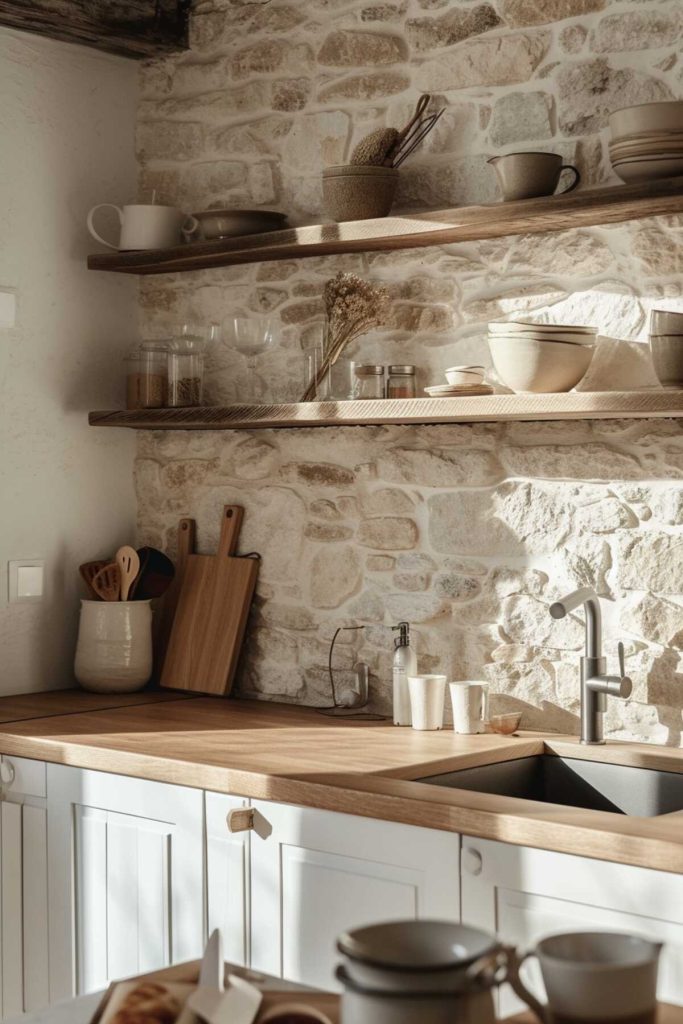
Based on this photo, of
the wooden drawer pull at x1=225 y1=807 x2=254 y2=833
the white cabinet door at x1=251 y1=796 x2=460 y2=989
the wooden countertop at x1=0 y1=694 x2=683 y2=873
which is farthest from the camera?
the wooden drawer pull at x1=225 y1=807 x2=254 y2=833

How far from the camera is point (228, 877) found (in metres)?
2.82

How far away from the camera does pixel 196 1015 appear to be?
1311mm

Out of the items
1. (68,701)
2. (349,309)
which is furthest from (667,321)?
(68,701)

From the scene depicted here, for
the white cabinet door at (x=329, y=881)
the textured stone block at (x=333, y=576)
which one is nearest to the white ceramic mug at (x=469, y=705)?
the textured stone block at (x=333, y=576)

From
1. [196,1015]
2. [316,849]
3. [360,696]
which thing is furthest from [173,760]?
[196,1015]

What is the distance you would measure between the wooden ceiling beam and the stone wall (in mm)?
83

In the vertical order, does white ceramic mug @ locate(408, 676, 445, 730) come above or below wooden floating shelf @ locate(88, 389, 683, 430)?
below

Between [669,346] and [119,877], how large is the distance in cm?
167

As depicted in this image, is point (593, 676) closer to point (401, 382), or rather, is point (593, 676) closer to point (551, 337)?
point (551, 337)

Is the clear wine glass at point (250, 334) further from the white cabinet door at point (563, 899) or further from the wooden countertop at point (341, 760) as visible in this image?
the white cabinet door at point (563, 899)

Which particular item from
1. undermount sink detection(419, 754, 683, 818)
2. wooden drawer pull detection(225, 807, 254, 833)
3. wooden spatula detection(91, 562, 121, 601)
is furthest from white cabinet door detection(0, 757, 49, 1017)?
undermount sink detection(419, 754, 683, 818)

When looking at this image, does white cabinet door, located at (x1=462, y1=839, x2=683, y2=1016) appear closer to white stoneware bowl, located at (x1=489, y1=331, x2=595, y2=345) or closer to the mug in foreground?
white stoneware bowl, located at (x1=489, y1=331, x2=595, y2=345)

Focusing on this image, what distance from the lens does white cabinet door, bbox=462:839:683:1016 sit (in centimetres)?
221

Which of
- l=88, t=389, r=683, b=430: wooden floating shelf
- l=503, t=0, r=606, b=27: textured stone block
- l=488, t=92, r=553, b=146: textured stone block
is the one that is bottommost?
l=88, t=389, r=683, b=430: wooden floating shelf
